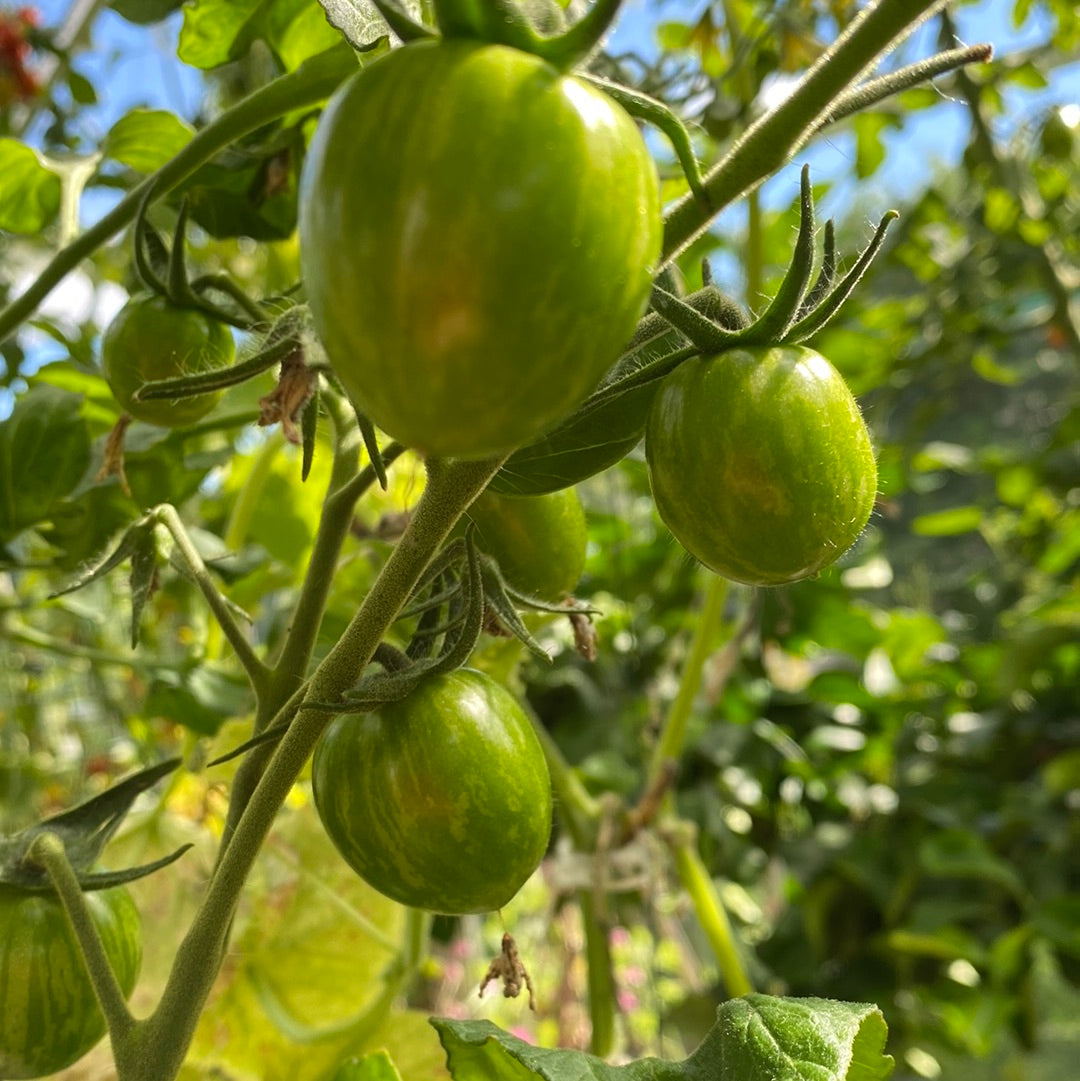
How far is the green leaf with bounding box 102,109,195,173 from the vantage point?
2.18 ft

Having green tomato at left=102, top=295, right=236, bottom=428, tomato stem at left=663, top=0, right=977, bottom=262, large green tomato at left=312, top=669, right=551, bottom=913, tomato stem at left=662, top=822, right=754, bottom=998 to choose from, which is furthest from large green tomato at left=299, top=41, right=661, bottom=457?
tomato stem at left=662, top=822, right=754, bottom=998

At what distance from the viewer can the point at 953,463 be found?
1.76 meters

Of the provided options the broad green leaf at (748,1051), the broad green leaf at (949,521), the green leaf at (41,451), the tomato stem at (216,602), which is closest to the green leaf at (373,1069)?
the broad green leaf at (748,1051)

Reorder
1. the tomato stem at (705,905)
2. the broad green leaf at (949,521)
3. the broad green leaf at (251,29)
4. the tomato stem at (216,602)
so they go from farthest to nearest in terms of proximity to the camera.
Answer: the broad green leaf at (949,521) → the tomato stem at (705,905) → the broad green leaf at (251,29) → the tomato stem at (216,602)

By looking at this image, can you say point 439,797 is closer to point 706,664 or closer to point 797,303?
point 797,303

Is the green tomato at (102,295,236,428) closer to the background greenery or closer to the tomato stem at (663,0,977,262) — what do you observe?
the background greenery

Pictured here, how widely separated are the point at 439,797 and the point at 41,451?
0.42m

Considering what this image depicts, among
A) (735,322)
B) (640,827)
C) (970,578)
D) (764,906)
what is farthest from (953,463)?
(735,322)

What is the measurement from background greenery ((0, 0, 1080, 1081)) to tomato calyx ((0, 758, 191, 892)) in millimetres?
84

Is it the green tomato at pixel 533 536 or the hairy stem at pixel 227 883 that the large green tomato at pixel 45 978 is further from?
the green tomato at pixel 533 536

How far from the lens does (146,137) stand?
0.67 metres

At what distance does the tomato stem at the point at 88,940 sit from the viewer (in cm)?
38

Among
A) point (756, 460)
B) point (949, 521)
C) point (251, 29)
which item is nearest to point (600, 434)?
point (756, 460)

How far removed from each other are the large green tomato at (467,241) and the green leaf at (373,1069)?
0.32m
